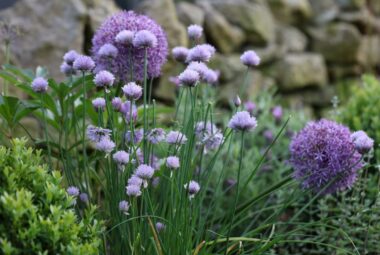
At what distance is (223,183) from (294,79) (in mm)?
2604

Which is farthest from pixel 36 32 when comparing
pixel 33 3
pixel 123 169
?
pixel 123 169

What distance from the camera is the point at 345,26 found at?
19.7 feet

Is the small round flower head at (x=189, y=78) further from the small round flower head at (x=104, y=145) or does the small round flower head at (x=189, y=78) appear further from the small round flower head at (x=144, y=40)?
the small round flower head at (x=104, y=145)

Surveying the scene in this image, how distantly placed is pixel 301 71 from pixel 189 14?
5.16ft

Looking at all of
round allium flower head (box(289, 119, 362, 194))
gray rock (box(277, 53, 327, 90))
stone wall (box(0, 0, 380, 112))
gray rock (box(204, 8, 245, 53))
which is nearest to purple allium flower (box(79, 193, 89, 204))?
round allium flower head (box(289, 119, 362, 194))

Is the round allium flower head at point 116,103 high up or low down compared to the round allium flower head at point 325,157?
up

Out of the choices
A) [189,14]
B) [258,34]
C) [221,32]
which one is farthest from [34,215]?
[258,34]

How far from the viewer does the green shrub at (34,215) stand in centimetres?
141

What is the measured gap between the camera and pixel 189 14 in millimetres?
4598

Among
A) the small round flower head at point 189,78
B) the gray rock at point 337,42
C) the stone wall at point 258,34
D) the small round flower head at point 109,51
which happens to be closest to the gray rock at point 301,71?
the stone wall at point 258,34

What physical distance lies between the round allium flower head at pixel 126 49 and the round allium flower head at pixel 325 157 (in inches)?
26.6

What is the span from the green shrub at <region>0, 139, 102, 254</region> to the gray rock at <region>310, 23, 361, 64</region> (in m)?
4.87

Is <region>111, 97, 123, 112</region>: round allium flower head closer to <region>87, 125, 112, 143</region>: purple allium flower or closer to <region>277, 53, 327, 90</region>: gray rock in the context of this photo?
<region>87, 125, 112, 143</region>: purple allium flower

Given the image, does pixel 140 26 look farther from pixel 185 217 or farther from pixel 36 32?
pixel 36 32
